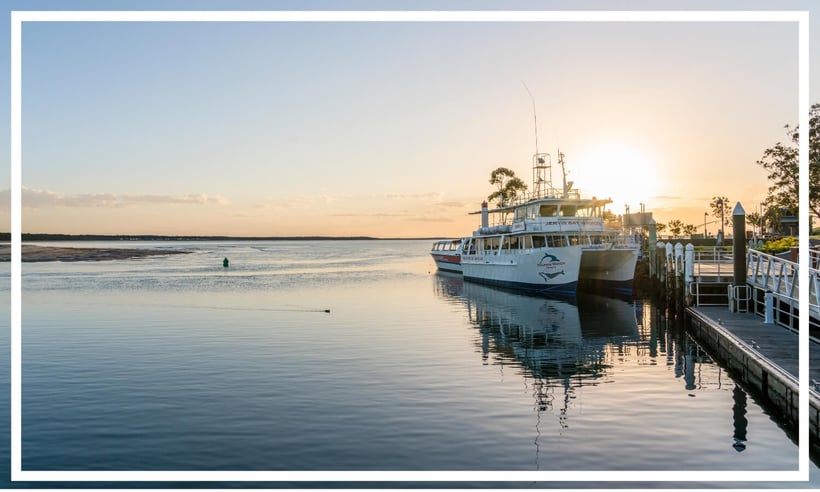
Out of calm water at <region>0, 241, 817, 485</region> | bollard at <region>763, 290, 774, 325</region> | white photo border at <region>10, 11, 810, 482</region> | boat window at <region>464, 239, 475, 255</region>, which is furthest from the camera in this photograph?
boat window at <region>464, 239, 475, 255</region>

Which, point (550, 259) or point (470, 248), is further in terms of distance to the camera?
point (470, 248)

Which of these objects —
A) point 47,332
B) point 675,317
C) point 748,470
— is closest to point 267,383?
point 748,470

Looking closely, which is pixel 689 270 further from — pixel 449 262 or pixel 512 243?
pixel 449 262

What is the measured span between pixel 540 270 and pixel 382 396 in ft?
97.5

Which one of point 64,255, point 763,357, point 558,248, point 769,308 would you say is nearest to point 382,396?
point 763,357

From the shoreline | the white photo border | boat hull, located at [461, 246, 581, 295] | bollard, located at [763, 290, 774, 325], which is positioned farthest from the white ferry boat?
the shoreline

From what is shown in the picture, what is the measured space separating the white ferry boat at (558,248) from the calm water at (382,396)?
10.2 m

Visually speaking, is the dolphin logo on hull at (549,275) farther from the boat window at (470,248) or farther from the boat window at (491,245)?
the boat window at (470,248)

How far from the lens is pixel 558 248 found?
43.9 meters

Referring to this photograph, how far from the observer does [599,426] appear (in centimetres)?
1393

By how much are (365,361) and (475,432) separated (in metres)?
8.31

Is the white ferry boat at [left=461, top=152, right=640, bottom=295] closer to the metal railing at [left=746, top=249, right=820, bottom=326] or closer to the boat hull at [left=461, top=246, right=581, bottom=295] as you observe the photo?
the boat hull at [left=461, top=246, right=581, bottom=295]

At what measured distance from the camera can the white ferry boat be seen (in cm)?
4394

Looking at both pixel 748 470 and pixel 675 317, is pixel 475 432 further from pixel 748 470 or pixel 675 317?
pixel 675 317
